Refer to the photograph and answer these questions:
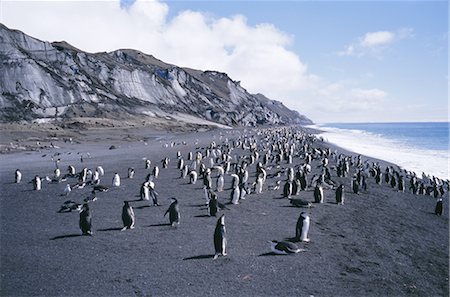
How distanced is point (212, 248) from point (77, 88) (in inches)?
2642

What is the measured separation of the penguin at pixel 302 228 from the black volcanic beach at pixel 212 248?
24 centimetres

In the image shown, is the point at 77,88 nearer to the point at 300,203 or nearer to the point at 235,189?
the point at 235,189

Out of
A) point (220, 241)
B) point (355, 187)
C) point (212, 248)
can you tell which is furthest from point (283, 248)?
point (355, 187)

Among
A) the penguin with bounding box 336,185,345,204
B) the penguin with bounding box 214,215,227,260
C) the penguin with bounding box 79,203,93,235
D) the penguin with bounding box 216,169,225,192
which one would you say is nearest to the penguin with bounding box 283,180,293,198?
the penguin with bounding box 336,185,345,204

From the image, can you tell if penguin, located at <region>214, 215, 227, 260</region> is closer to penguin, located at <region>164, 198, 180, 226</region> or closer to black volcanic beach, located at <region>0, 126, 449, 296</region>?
black volcanic beach, located at <region>0, 126, 449, 296</region>

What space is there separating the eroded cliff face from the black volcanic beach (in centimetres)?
4575

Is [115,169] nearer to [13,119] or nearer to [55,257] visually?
[55,257]

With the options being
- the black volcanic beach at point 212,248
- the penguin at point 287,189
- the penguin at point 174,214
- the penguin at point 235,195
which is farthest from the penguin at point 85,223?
the penguin at point 287,189

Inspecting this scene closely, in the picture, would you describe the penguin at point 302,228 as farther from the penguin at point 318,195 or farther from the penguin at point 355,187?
the penguin at point 355,187

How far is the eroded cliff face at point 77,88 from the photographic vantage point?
60753mm

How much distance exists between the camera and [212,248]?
435 inches

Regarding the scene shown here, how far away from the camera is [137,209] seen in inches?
614

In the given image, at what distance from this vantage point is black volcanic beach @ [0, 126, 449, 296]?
28.5 feet

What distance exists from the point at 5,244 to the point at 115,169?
15509 millimetres
